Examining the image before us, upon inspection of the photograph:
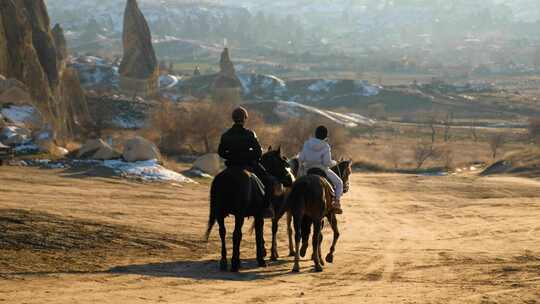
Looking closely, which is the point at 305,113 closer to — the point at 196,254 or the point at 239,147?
the point at 196,254

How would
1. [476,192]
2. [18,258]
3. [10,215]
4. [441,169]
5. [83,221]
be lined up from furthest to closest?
[441,169]
[476,192]
[83,221]
[10,215]
[18,258]

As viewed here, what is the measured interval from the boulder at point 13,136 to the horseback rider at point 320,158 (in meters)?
22.2

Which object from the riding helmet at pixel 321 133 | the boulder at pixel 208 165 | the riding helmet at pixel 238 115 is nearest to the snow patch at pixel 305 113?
the boulder at pixel 208 165

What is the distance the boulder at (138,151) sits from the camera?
118 feet

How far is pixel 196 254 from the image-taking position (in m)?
18.8

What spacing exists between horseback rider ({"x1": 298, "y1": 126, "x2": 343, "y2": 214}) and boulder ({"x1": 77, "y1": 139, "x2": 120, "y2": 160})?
66.0 feet

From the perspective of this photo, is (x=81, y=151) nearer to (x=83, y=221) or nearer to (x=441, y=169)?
(x=83, y=221)

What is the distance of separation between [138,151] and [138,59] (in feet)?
297

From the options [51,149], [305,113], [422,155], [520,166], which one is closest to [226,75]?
[305,113]

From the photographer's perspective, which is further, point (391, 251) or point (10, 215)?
point (391, 251)

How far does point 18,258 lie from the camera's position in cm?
1559

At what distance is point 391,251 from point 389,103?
503 ft

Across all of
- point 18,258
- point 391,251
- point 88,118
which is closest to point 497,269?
point 391,251

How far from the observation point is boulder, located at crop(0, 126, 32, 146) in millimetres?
36306
